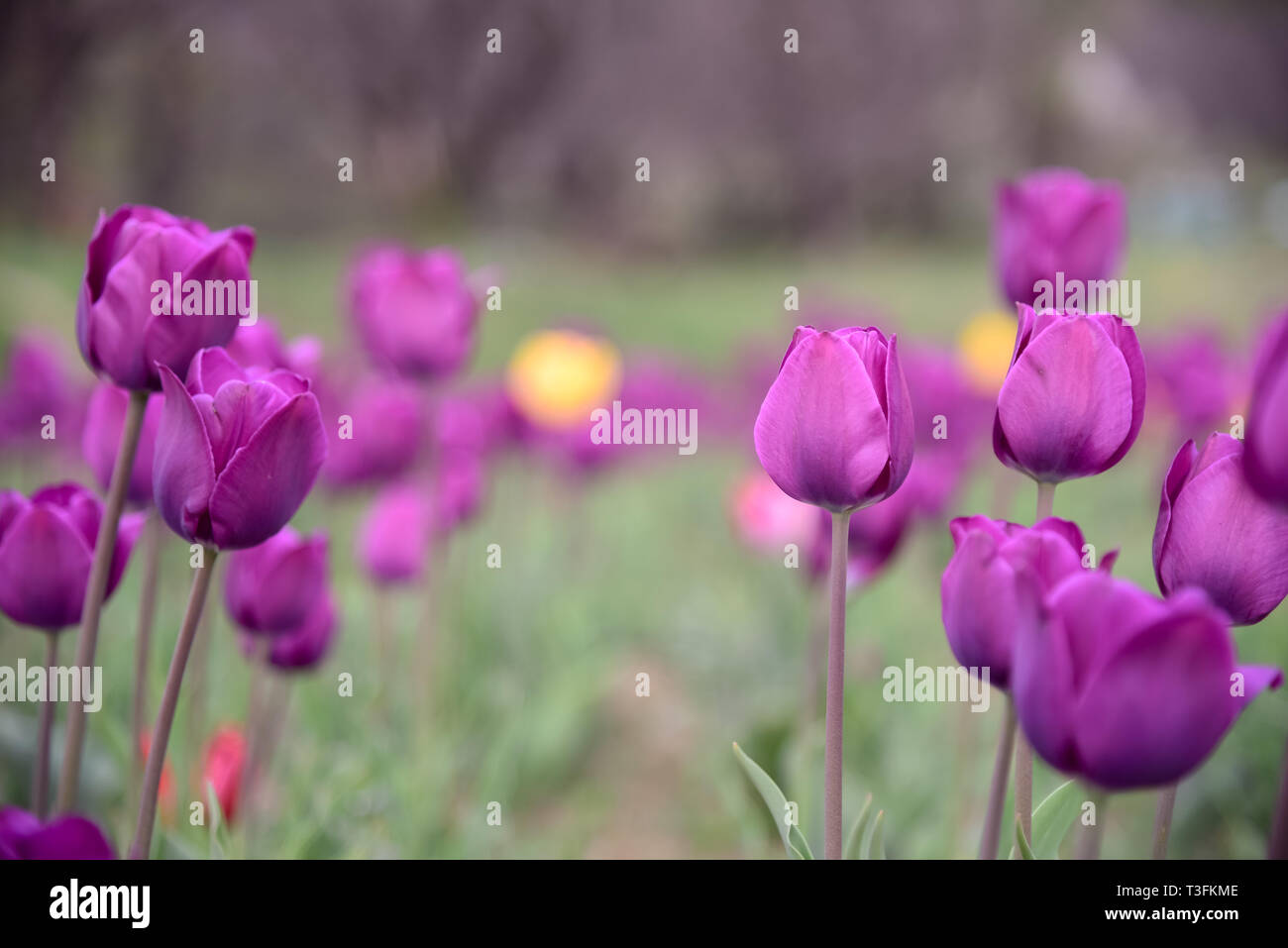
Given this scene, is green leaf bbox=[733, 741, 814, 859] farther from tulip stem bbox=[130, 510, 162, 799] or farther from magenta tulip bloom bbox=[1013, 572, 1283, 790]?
tulip stem bbox=[130, 510, 162, 799]

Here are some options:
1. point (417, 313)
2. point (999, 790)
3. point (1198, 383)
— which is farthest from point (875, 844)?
point (1198, 383)

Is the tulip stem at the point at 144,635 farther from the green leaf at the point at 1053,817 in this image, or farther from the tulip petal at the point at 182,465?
the green leaf at the point at 1053,817

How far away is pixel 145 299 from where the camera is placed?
396 millimetres

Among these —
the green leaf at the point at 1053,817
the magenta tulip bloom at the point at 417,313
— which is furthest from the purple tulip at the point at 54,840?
the magenta tulip bloom at the point at 417,313

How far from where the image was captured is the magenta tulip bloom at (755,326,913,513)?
34 cm

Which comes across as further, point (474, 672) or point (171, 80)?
point (171, 80)

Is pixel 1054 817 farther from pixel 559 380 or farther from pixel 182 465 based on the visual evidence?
pixel 559 380

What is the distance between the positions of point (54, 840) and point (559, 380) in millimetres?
998

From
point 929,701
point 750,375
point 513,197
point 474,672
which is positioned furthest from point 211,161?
point 929,701

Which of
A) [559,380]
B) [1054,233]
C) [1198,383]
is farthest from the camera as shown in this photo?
[559,380]
